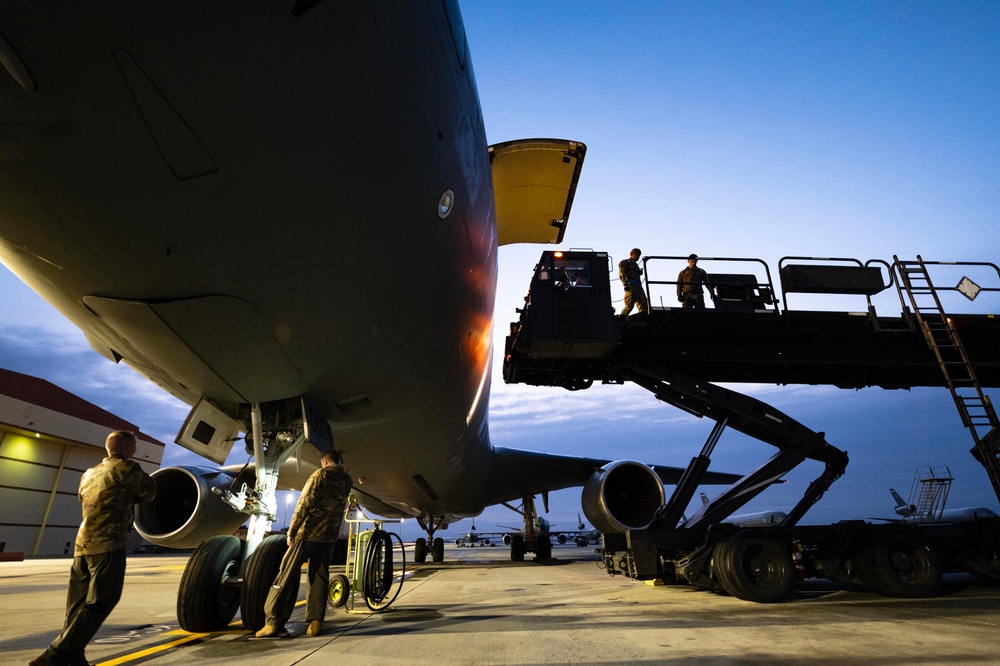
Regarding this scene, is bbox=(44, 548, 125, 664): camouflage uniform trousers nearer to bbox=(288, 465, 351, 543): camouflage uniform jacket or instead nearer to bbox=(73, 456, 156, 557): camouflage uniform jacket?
bbox=(73, 456, 156, 557): camouflage uniform jacket

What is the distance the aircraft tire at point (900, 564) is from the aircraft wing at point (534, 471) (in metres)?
6.10

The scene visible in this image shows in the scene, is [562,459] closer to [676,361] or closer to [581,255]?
[676,361]

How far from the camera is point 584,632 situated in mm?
3939

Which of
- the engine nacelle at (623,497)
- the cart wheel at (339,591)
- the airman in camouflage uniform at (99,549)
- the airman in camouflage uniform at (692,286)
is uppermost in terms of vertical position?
the airman in camouflage uniform at (692,286)

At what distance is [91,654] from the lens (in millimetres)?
3412

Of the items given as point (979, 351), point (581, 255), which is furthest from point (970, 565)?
point (581, 255)

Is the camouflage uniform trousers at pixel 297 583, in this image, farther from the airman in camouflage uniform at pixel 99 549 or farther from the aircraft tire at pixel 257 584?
the airman in camouflage uniform at pixel 99 549

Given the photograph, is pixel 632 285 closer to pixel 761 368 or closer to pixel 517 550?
pixel 761 368

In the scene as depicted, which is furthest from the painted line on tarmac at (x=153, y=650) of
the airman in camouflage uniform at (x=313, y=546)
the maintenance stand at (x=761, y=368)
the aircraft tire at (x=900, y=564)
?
the aircraft tire at (x=900, y=564)

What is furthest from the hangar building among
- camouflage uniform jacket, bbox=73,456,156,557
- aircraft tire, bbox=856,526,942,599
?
aircraft tire, bbox=856,526,942,599

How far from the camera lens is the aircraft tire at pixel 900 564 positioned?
582cm

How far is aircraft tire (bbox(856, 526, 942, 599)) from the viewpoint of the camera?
5.82 metres

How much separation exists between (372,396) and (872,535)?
596cm

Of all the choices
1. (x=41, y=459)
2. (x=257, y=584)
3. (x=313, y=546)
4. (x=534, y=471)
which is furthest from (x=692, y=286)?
(x=41, y=459)
